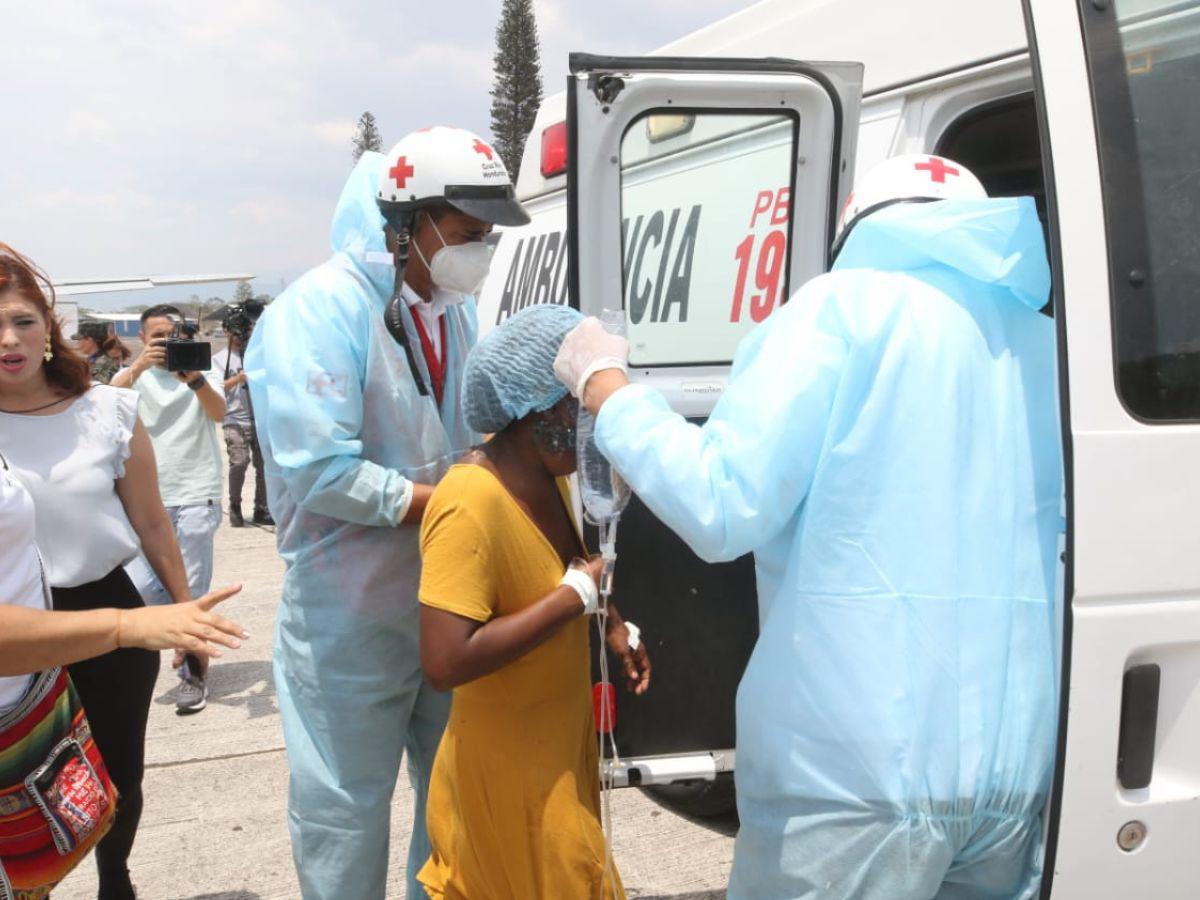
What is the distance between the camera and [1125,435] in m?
1.56

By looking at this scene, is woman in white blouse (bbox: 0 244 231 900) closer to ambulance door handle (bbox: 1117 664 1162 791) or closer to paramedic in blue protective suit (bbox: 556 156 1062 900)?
paramedic in blue protective suit (bbox: 556 156 1062 900)

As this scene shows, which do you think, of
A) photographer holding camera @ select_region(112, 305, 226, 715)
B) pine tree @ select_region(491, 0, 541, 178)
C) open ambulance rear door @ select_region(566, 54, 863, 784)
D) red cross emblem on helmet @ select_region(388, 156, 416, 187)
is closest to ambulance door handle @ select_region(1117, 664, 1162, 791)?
open ambulance rear door @ select_region(566, 54, 863, 784)

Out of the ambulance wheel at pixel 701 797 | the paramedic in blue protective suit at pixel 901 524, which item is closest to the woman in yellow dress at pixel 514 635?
the paramedic in blue protective suit at pixel 901 524

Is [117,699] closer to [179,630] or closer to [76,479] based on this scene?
[76,479]

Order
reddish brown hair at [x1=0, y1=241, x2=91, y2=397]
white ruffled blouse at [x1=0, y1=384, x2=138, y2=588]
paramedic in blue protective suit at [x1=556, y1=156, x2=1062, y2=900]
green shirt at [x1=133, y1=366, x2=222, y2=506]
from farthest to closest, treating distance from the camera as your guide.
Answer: green shirt at [x1=133, y1=366, x2=222, y2=506] → white ruffled blouse at [x1=0, y1=384, x2=138, y2=588] → reddish brown hair at [x1=0, y1=241, x2=91, y2=397] → paramedic in blue protective suit at [x1=556, y1=156, x2=1062, y2=900]

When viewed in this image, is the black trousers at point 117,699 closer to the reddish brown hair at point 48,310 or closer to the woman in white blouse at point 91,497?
the woman in white blouse at point 91,497

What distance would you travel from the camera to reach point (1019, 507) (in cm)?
153

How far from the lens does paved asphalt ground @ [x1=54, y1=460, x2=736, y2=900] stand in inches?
127

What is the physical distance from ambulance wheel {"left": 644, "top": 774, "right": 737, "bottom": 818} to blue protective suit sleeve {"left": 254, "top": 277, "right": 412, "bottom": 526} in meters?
1.67

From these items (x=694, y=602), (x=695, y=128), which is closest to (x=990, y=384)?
(x=694, y=602)

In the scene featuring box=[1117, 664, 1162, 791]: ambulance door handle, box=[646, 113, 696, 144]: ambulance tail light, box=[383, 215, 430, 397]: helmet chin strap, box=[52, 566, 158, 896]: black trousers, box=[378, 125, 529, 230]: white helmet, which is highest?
box=[646, 113, 696, 144]: ambulance tail light

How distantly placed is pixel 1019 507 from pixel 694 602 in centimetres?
132

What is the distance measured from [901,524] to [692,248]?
68.1 inches

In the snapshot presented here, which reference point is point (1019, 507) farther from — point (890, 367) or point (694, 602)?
point (694, 602)
